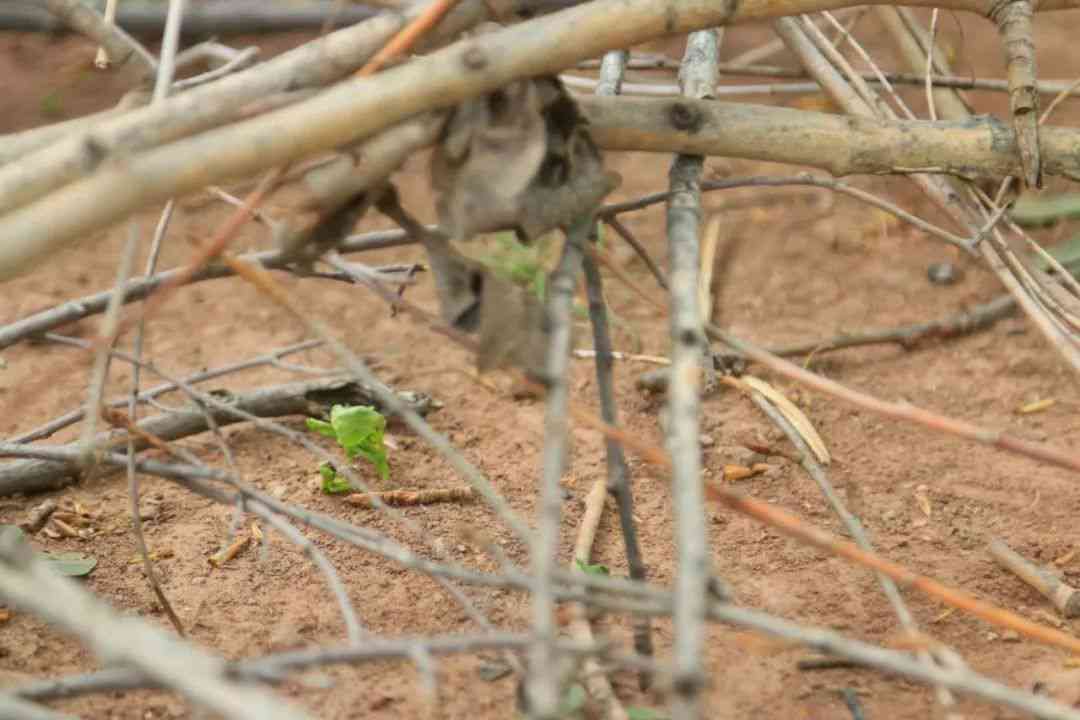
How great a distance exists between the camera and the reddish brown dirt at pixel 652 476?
1599mm

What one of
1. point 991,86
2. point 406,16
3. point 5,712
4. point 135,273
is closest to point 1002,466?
point 991,86

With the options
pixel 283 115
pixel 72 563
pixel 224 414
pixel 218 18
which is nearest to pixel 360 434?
pixel 224 414

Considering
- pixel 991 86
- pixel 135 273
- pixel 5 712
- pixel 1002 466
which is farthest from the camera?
pixel 135 273

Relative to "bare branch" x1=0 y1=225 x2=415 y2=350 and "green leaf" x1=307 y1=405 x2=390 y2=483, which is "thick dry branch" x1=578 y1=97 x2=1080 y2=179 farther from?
"green leaf" x1=307 y1=405 x2=390 y2=483

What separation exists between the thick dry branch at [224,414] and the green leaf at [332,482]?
7.1 inches

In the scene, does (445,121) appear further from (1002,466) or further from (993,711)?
(1002,466)

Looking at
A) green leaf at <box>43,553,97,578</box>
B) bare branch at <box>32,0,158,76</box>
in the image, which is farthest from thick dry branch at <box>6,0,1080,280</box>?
green leaf at <box>43,553,97,578</box>

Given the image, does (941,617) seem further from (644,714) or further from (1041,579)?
(644,714)

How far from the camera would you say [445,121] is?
4.12ft

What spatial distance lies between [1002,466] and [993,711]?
0.75 meters

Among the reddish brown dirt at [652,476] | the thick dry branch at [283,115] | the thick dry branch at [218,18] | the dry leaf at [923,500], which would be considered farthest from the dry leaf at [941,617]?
the thick dry branch at [218,18]

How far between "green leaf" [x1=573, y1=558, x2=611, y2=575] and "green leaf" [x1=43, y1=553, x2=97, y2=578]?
73 cm

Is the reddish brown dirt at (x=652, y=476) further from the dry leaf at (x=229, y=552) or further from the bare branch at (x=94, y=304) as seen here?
the bare branch at (x=94, y=304)

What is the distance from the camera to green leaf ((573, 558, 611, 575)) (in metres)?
1.76
